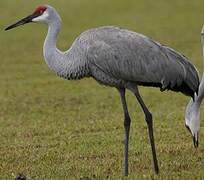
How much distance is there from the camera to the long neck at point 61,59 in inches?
337

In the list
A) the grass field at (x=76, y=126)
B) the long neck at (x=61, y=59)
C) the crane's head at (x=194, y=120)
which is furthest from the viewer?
the crane's head at (x=194, y=120)

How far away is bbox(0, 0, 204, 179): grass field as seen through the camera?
350 inches

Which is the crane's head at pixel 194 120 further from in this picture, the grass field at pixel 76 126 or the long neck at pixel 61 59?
the long neck at pixel 61 59

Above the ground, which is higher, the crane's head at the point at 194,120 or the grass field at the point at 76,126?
the crane's head at the point at 194,120

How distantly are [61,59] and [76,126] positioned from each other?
364cm

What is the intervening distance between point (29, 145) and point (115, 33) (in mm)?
Result: 2783

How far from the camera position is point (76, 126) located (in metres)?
12.2

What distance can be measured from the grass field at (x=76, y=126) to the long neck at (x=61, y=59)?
3.91ft

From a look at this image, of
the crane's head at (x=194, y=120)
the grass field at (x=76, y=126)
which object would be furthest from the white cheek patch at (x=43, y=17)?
the crane's head at (x=194, y=120)

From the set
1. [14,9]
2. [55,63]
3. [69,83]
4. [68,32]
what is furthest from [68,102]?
[14,9]

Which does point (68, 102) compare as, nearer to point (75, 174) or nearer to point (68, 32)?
point (75, 174)

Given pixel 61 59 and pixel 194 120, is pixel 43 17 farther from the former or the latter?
pixel 194 120

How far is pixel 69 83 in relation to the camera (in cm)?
1831

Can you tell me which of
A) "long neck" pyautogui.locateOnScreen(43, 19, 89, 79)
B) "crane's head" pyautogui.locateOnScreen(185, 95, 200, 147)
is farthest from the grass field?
"long neck" pyautogui.locateOnScreen(43, 19, 89, 79)
